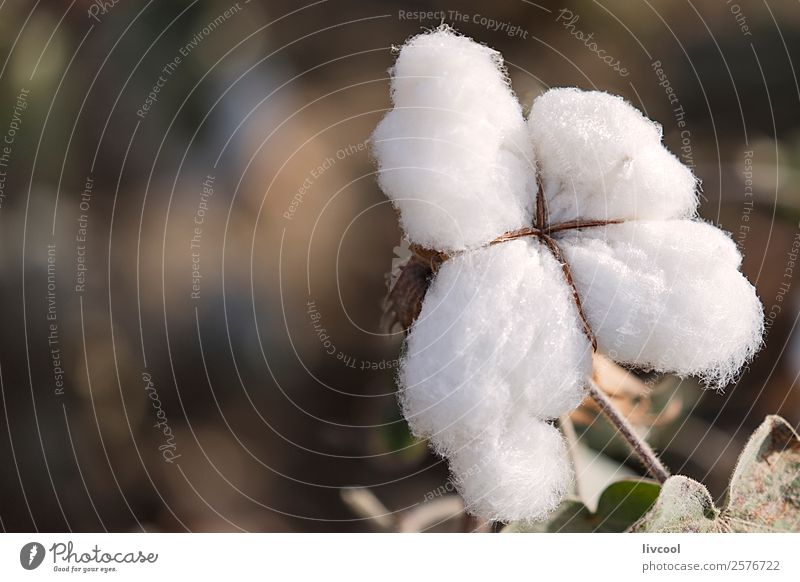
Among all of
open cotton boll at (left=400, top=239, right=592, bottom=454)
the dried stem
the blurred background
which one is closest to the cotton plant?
open cotton boll at (left=400, top=239, right=592, bottom=454)

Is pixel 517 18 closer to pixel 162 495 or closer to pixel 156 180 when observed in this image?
pixel 156 180

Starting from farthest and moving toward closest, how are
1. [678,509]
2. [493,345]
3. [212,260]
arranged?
[212,260] → [678,509] → [493,345]

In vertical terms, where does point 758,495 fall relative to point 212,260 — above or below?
below

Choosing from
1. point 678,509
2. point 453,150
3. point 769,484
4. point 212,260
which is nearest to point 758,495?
point 769,484

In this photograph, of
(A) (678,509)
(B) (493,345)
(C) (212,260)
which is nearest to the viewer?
(B) (493,345)

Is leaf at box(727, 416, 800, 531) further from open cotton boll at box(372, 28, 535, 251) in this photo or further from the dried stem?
open cotton boll at box(372, 28, 535, 251)

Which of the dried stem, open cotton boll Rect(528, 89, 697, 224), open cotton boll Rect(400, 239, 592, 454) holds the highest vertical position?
open cotton boll Rect(528, 89, 697, 224)

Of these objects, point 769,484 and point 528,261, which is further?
point 769,484

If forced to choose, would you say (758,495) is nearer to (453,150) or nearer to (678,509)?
(678,509)
